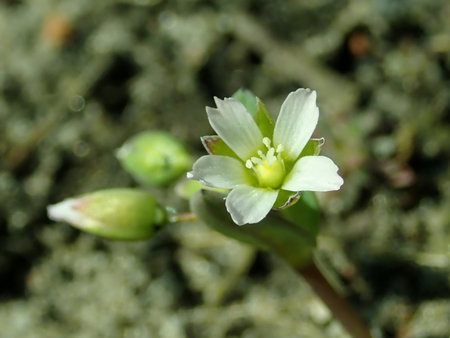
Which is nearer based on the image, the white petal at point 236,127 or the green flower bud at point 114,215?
the white petal at point 236,127

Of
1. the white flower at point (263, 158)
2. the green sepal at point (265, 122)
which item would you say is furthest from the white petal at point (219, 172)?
the green sepal at point (265, 122)

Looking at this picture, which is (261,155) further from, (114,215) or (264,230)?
(114,215)

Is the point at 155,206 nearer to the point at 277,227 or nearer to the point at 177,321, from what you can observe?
the point at 277,227

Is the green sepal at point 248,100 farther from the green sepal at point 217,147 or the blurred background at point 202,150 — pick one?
the blurred background at point 202,150

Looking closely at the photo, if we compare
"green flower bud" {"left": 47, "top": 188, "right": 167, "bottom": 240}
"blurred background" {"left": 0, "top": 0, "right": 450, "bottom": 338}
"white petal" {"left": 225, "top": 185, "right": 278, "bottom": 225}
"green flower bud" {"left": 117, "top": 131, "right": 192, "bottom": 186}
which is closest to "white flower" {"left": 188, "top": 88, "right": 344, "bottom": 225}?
"white petal" {"left": 225, "top": 185, "right": 278, "bottom": 225}

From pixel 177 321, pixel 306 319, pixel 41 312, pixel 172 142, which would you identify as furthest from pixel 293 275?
pixel 41 312

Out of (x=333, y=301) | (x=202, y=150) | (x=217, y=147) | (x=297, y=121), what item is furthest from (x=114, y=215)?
(x=202, y=150)

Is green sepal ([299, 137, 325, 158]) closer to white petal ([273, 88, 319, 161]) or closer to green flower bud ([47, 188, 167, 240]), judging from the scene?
white petal ([273, 88, 319, 161])
